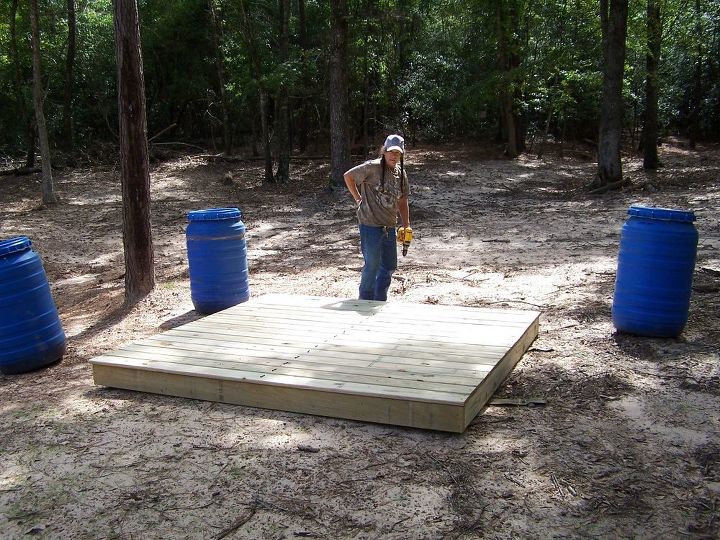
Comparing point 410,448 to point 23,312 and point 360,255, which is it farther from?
point 360,255

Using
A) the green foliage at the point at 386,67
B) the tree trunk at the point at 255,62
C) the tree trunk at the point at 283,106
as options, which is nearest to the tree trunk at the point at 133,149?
the green foliage at the point at 386,67

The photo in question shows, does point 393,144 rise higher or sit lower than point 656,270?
higher

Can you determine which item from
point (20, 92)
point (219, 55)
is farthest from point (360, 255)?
point (20, 92)

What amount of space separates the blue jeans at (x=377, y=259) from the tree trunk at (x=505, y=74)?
13.6 meters

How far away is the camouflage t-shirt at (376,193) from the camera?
5.95 m

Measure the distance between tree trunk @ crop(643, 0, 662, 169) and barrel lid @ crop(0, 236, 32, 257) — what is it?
16141 millimetres

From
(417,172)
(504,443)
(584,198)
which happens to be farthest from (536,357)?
(417,172)

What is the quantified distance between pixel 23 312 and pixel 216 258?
186 centimetres

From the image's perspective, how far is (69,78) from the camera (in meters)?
21.1

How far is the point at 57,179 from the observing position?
738 inches

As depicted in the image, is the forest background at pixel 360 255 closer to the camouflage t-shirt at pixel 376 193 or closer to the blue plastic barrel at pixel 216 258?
the blue plastic barrel at pixel 216 258

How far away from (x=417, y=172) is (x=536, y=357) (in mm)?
13806

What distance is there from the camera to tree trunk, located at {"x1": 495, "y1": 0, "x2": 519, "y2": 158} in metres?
19.3

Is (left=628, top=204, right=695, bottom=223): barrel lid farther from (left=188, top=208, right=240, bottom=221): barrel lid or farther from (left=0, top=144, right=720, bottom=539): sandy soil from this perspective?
(left=188, top=208, right=240, bottom=221): barrel lid
